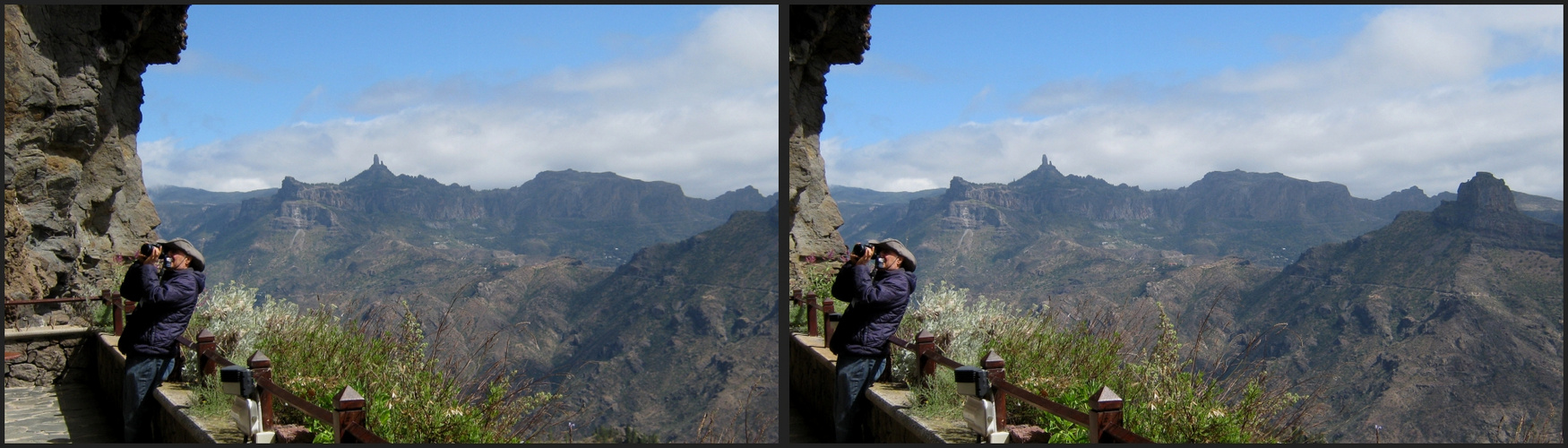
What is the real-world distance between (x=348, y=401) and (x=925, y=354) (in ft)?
7.93

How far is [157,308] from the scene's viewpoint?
17.0 feet

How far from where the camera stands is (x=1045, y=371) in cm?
465

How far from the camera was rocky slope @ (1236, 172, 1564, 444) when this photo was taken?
41000mm

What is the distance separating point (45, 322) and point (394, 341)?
480cm

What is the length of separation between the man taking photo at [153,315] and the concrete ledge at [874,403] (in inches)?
135

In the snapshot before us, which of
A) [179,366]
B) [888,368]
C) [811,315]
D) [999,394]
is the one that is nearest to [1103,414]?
[999,394]

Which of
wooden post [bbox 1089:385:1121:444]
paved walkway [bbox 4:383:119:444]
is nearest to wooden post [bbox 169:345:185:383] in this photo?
paved walkway [bbox 4:383:119:444]

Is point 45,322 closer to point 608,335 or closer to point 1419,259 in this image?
point 608,335

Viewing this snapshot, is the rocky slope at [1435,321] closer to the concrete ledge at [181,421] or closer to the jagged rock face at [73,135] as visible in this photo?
the jagged rock face at [73,135]

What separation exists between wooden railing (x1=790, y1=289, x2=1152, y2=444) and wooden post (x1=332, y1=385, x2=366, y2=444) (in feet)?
7.26

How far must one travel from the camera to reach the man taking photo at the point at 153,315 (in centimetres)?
509

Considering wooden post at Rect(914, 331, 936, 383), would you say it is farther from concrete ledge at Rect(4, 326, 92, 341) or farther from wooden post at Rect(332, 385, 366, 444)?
concrete ledge at Rect(4, 326, 92, 341)

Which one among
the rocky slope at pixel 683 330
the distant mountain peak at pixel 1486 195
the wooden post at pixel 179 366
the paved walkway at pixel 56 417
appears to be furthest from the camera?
the distant mountain peak at pixel 1486 195

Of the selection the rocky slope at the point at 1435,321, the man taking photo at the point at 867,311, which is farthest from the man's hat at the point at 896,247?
the rocky slope at the point at 1435,321
